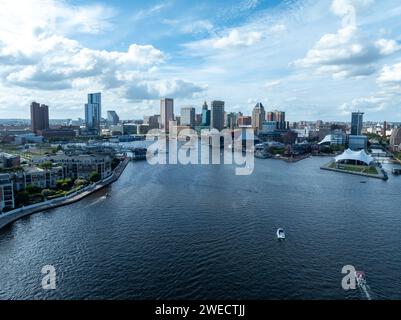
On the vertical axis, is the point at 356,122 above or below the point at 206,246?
above

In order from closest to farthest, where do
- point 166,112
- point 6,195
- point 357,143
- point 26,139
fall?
point 6,195 < point 357,143 < point 26,139 < point 166,112

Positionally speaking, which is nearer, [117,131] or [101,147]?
[101,147]

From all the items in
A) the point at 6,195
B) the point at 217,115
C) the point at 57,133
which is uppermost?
the point at 217,115

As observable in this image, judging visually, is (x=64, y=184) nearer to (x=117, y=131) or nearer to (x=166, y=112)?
(x=117, y=131)

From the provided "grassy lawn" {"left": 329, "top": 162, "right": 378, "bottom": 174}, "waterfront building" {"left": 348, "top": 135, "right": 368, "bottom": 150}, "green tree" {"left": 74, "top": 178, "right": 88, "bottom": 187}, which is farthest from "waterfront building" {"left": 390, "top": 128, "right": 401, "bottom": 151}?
"green tree" {"left": 74, "top": 178, "right": 88, "bottom": 187}

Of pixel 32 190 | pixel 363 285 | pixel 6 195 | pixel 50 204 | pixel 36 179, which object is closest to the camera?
pixel 363 285

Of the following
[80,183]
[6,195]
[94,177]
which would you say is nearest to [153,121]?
[94,177]

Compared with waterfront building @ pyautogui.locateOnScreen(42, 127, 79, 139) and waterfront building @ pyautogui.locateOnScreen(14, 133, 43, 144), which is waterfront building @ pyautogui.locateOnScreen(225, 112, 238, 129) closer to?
waterfront building @ pyautogui.locateOnScreen(42, 127, 79, 139)
